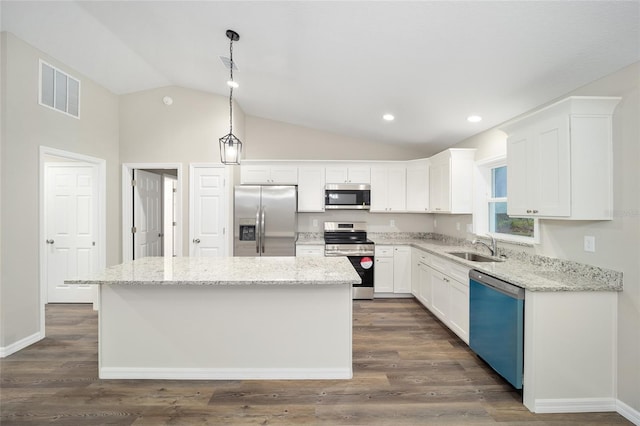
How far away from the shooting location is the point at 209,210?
4441 mm

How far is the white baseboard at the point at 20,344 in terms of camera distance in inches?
109

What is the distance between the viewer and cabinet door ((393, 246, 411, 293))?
182 inches

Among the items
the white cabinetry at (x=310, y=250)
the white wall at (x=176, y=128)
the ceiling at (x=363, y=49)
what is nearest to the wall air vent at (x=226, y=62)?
the ceiling at (x=363, y=49)

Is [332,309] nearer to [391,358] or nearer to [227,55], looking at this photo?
[391,358]

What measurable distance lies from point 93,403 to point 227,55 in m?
3.40

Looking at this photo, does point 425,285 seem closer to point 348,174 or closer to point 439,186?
point 439,186

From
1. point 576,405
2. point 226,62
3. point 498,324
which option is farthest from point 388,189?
point 576,405

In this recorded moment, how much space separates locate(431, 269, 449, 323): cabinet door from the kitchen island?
159cm

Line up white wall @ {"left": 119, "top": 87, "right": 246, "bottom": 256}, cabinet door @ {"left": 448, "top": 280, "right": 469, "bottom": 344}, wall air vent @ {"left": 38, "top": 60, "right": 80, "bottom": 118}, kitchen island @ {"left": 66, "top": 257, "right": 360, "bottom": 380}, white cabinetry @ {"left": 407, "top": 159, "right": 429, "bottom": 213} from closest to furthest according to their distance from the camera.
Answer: kitchen island @ {"left": 66, "top": 257, "right": 360, "bottom": 380} < cabinet door @ {"left": 448, "top": 280, "right": 469, "bottom": 344} < wall air vent @ {"left": 38, "top": 60, "right": 80, "bottom": 118} < white wall @ {"left": 119, "top": 87, "right": 246, "bottom": 256} < white cabinetry @ {"left": 407, "top": 159, "right": 429, "bottom": 213}

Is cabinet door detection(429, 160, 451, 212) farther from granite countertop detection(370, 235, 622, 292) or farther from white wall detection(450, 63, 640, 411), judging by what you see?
white wall detection(450, 63, 640, 411)

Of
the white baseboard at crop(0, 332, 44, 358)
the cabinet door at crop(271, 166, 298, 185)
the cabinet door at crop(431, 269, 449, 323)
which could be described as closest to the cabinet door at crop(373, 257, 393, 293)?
the cabinet door at crop(431, 269, 449, 323)

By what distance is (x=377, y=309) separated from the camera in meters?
4.17

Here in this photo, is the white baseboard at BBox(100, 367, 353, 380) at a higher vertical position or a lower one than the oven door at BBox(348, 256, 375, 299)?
lower

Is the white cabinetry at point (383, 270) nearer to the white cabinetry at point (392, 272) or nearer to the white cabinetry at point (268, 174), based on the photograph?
the white cabinetry at point (392, 272)
